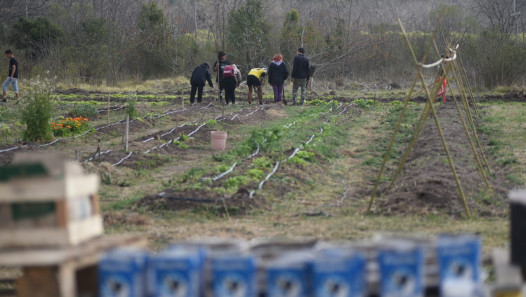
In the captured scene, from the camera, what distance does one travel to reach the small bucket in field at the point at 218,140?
12852 mm

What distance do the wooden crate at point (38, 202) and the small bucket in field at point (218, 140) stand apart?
925 centimetres

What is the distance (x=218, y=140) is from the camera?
1288cm

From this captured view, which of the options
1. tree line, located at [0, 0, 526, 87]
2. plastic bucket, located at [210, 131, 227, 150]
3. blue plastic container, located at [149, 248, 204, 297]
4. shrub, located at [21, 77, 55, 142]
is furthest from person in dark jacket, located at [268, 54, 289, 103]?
blue plastic container, located at [149, 248, 204, 297]

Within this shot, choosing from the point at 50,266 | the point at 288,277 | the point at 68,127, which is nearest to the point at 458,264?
the point at 288,277

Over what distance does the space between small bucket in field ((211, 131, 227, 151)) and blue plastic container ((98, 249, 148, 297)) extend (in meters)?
9.60

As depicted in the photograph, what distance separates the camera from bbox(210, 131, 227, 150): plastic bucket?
1285 centimetres

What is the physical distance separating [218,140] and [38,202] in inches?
369

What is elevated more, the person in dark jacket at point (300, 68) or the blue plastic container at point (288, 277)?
the person in dark jacket at point (300, 68)

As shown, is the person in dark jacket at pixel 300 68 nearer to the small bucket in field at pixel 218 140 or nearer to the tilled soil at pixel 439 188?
the small bucket in field at pixel 218 140

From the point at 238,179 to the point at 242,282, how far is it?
18.5 feet

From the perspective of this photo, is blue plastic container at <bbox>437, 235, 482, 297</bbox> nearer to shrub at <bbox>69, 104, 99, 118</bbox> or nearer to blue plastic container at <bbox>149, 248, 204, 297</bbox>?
blue plastic container at <bbox>149, 248, 204, 297</bbox>

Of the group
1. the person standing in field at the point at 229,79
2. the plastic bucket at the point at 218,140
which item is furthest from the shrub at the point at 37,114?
the person standing in field at the point at 229,79

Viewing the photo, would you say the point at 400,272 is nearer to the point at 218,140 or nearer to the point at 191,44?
the point at 218,140

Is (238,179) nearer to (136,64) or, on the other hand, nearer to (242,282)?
(242,282)
